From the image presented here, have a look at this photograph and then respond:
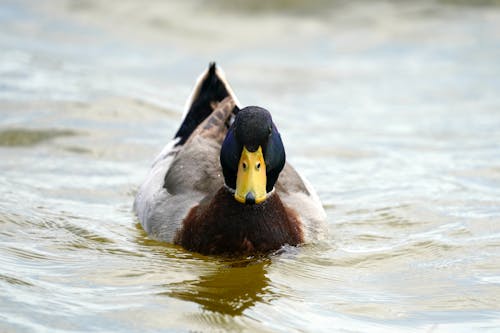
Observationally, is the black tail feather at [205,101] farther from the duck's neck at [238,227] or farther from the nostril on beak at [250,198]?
the nostril on beak at [250,198]

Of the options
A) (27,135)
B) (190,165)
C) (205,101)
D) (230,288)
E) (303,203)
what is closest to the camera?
(230,288)

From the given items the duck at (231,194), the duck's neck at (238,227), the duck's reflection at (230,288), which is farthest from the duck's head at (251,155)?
the duck's reflection at (230,288)

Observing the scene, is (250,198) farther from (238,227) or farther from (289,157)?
(289,157)

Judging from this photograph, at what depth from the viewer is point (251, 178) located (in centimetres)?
811

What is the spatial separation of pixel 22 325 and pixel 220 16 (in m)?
13.6

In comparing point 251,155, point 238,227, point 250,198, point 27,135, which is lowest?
point 238,227

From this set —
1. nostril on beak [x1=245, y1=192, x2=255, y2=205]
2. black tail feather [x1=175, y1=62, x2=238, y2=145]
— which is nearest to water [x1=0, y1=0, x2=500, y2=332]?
nostril on beak [x1=245, y1=192, x2=255, y2=205]

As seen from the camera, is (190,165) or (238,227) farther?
(190,165)

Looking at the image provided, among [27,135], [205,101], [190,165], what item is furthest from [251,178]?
[27,135]

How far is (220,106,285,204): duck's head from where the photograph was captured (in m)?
8.13

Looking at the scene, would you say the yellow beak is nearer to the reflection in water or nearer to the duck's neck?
the duck's neck

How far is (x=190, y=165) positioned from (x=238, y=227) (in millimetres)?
1258

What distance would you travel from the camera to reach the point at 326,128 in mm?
14586

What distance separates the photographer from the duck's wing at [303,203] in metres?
9.20
